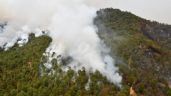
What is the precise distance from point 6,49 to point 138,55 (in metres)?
62.7

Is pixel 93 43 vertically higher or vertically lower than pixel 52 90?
higher

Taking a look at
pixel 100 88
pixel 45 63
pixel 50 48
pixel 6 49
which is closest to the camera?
pixel 100 88

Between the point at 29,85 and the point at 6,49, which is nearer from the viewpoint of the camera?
the point at 29,85

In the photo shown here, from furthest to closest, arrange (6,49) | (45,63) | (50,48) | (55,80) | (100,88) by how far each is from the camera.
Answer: (6,49), (50,48), (45,63), (55,80), (100,88)

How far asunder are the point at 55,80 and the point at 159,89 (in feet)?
124

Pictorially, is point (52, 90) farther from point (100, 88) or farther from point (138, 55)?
point (138, 55)

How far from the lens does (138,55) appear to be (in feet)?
586

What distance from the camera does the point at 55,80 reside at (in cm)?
13925

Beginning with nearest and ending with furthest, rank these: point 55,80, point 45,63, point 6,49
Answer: point 55,80, point 45,63, point 6,49

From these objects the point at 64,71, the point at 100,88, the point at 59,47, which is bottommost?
the point at 100,88

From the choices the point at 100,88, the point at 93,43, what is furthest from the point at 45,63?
the point at 100,88

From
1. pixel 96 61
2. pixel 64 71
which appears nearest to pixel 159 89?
pixel 96 61

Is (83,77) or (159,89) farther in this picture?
(159,89)

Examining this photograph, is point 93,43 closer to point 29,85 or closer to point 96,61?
point 96,61
